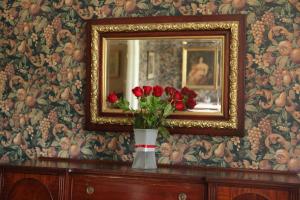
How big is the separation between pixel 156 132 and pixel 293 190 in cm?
88

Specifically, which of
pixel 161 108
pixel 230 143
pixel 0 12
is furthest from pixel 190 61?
pixel 0 12

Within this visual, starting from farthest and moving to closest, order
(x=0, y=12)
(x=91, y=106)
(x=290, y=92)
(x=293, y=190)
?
(x=0, y=12)
(x=91, y=106)
(x=290, y=92)
(x=293, y=190)

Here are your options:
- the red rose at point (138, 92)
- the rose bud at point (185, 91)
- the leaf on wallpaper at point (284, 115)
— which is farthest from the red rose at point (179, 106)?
the leaf on wallpaper at point (284, 115)

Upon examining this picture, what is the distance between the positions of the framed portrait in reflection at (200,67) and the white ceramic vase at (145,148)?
0.42 m

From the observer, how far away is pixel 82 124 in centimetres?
334

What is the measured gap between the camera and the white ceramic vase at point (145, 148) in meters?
2.94

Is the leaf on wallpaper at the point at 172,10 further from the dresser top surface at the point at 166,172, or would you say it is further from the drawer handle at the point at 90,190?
the drawer handle at the point at 90,190

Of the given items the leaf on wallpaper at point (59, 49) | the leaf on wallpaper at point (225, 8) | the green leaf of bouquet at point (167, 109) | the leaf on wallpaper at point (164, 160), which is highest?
the leaf on wallpaper at point (225, 8)

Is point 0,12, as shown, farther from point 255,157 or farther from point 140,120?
point 255,157

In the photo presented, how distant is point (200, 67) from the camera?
122 inches

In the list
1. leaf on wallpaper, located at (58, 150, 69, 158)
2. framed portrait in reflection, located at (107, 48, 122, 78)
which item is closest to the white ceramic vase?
framed portrait in reflection, located at (107, 48, 122, 78)

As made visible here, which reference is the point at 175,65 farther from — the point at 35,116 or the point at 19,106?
the point at 19,106

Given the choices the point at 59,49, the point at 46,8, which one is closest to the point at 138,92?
the point at 59,49

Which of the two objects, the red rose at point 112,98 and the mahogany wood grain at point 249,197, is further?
the red rose at point 112,98
